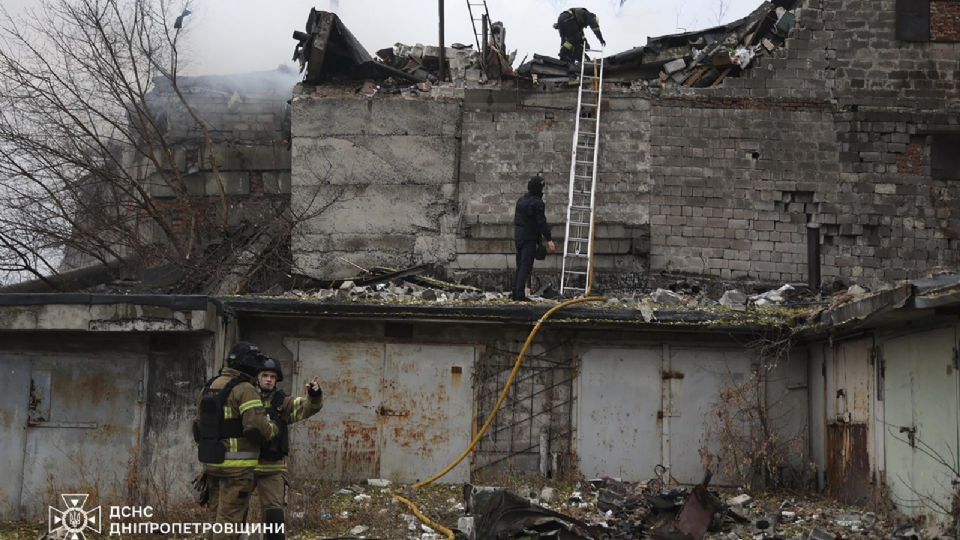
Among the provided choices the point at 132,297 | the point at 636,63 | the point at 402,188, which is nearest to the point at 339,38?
the point at 402,188

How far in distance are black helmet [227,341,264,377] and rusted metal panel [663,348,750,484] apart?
235 inches

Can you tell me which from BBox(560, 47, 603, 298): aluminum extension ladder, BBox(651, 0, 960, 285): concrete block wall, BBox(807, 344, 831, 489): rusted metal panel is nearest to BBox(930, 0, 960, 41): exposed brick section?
BBox(651, 0, 960, 285): concrete block wall

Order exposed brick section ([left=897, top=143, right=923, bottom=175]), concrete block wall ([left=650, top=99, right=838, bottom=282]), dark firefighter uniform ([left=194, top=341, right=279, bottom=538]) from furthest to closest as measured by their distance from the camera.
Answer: exposed brick section ([left=897, top=143, right=923, bottom=175]) → concrete block wall ([left=650, top=99, right=838, bottom=282]) → dark firefighter uniform ([left=194, top=341, right=279, bottom=538])

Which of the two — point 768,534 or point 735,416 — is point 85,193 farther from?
point 768,534

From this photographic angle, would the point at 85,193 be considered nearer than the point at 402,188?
No

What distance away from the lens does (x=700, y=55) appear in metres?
16.0

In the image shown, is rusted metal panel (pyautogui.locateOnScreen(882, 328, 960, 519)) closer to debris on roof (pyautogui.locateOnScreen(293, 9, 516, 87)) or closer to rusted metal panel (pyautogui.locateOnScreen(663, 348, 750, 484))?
rusted metal panel (pyautogui.locateOnScreen(663, 348, 750, 484))

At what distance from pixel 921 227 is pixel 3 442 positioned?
12.2m

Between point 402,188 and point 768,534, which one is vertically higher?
point 402,188

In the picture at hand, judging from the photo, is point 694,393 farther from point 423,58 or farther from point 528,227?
point 423,58

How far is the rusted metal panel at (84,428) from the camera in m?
10.8

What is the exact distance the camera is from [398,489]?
11.7 meters

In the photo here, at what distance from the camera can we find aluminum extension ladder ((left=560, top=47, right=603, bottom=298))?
48.8 ft

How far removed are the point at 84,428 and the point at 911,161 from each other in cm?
1165
